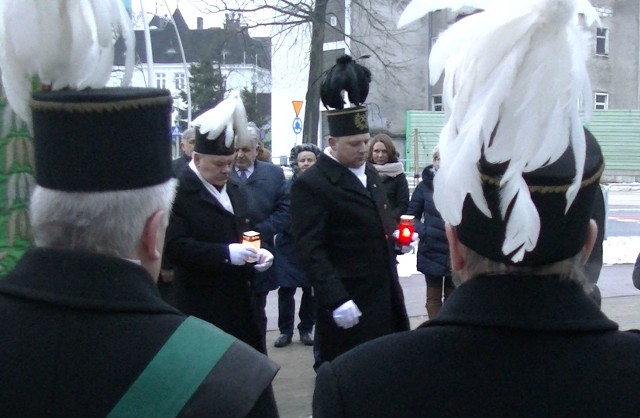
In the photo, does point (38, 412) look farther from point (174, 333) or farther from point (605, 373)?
point (605, 373)

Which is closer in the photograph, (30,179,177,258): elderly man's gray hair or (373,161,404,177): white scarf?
(30,179,177,258): elderly man's gray hair

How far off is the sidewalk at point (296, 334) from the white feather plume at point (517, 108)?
4410 millimetres

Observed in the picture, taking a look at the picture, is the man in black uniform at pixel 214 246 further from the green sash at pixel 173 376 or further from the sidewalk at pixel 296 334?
the green sash at pixel 173 376

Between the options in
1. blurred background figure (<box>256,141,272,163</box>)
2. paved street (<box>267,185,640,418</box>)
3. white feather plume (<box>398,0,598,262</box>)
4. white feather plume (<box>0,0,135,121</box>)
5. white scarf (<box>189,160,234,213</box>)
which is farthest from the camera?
blurred background figure (<box>256,141,272,163</box>)

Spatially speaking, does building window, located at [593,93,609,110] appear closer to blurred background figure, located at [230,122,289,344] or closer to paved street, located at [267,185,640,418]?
paved street, located at [267,185,640,418]

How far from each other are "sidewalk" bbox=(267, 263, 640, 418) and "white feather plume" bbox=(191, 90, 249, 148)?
75.6 inches

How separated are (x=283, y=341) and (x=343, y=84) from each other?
3084 millimetres

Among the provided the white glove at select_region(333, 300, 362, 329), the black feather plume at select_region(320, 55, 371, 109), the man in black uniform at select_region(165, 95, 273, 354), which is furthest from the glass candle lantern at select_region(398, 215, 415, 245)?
the man in black uniform at select_region(165, 95, 273, 354)

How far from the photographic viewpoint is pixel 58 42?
6.59 ft

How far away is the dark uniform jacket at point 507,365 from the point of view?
1.75 meters

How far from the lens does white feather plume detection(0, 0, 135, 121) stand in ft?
6.56

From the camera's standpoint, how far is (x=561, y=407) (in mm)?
1739

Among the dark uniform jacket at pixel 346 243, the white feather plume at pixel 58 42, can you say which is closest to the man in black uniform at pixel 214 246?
the dark uniform jacket at pixel 346 243

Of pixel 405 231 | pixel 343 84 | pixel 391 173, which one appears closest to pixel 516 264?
pixel 343 84
